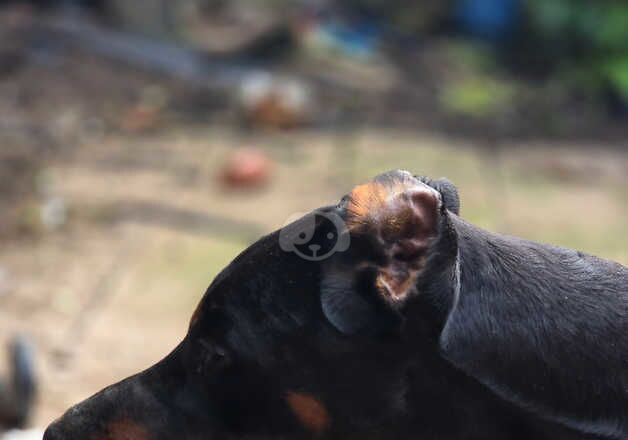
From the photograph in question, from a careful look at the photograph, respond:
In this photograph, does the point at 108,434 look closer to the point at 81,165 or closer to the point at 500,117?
the point at 81,165

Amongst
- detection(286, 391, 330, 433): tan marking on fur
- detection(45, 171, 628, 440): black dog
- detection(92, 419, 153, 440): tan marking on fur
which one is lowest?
detection(92, 419, 153, 440): tan marking on fur

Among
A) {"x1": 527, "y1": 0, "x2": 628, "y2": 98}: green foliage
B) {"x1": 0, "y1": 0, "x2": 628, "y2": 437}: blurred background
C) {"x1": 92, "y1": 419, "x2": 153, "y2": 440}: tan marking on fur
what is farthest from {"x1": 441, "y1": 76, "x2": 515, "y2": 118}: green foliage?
{"x1": 92, "y1": 419, "x2": 153, "y2": 440}: tan marking on fur

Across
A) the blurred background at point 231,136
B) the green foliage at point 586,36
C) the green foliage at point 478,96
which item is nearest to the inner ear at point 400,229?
the blurred background at point 231,136

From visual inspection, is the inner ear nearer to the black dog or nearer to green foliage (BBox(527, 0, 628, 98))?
the black dog

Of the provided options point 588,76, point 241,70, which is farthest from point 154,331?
point 588,76

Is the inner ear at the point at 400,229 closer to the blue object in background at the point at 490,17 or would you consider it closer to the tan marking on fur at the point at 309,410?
the tan marking on fur at the point at 309,410

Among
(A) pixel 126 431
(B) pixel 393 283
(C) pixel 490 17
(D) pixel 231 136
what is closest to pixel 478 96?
(C) pixel 490 17

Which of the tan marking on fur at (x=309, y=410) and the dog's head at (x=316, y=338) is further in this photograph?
the tan marking on fur at (x=309, y=410)
